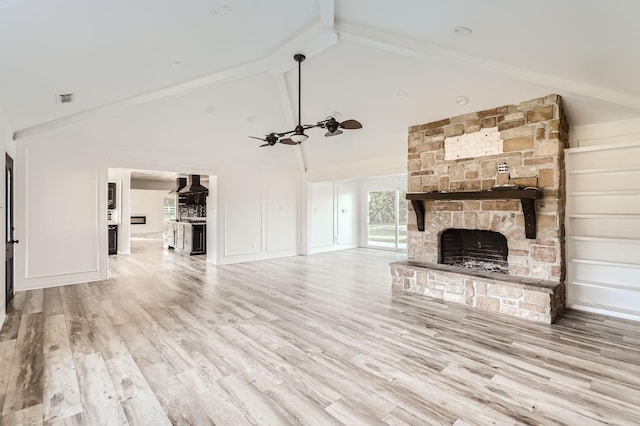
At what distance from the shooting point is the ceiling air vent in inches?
145

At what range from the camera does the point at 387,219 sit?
10328 millimetres

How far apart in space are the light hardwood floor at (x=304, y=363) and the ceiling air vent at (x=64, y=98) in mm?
2639

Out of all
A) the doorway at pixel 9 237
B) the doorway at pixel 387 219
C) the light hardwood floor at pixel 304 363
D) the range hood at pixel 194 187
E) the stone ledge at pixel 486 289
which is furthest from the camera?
the doorway at pixel 387 219

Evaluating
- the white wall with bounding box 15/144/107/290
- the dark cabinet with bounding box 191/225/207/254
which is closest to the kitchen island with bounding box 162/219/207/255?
the dark cabinet with bounding box 191/225/207/254

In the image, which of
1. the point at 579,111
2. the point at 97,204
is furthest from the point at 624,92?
the point at 97,204

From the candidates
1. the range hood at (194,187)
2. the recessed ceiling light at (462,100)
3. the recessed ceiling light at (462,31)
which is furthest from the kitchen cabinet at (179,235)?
Result: the recessed ceiling light at (462,31)

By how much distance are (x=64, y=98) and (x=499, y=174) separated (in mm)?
5721

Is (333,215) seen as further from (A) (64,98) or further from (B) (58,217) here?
(A) (64,98)

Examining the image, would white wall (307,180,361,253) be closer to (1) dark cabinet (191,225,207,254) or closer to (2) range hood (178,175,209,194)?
(2) range hood (178,175,209,194)

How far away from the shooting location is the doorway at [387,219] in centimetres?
992

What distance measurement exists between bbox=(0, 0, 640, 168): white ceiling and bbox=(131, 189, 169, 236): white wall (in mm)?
10691

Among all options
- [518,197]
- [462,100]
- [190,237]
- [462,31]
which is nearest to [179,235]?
[190,237]

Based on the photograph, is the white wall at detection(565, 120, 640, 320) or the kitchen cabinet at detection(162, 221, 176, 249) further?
the kitchen cabinet at detection(162, 221, 176, 249)

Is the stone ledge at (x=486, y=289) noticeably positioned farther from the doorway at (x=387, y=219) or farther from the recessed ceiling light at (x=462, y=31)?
the doorway at (x=387, y=219)
